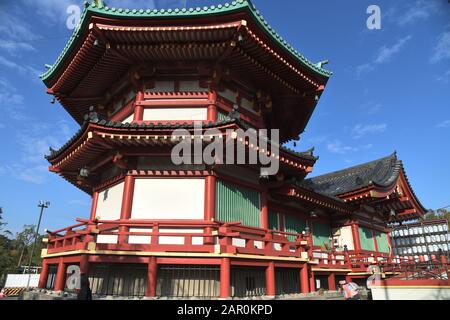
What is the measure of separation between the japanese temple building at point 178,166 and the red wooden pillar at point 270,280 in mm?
32

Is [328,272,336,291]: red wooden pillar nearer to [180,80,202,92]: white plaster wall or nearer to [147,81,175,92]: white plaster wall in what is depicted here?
[180,80,202,92]: white plaster wall

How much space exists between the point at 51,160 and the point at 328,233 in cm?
1546

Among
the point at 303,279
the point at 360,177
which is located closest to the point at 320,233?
the point at 360,177

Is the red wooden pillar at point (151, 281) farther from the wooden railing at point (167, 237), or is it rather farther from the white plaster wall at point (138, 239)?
the white plaster wall at point (138, 239)

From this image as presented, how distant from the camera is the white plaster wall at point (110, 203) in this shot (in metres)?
11.9

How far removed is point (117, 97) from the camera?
14.7m

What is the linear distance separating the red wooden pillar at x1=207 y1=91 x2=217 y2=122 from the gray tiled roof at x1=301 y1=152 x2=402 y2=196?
682cm

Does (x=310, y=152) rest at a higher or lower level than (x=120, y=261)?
higher

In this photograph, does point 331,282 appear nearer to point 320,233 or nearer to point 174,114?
point 320,233

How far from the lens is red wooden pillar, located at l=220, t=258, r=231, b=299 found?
9102 mm

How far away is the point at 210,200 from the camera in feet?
35.7

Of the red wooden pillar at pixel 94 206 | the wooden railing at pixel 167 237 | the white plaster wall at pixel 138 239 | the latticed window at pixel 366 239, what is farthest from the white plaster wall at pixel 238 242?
the latticed window at pixel 366 239
